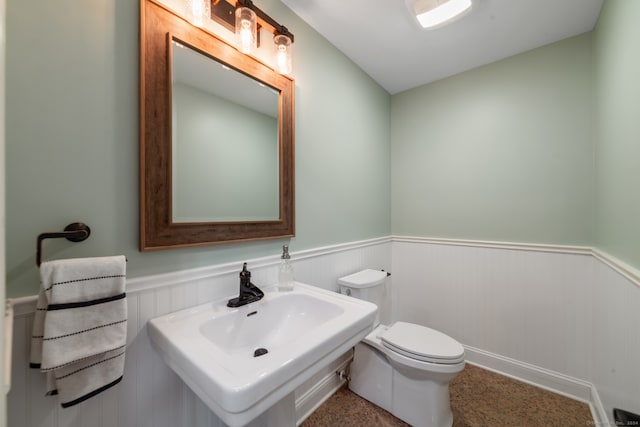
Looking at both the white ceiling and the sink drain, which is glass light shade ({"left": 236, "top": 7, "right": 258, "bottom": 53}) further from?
the sink drain

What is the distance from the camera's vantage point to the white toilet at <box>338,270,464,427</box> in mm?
1334

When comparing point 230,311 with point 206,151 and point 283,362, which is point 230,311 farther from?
point 206,151

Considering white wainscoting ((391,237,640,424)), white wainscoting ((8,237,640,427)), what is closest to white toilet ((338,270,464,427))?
white wainscoting ((8,237,640,427))

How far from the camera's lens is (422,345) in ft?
4.63

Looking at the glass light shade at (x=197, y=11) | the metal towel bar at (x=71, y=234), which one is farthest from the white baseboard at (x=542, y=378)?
the glass light shade at (x=197, y=11)

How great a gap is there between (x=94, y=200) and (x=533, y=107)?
8.38 feet

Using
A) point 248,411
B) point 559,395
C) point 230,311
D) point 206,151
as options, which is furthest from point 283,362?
point 559,395

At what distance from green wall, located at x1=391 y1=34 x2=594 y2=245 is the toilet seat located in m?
0.94

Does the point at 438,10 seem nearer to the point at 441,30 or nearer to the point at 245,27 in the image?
the point at 441,30

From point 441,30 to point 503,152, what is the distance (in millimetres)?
979

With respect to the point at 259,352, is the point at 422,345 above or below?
below

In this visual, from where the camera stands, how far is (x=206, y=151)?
1.09 metres

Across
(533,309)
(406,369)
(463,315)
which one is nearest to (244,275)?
(406,369)

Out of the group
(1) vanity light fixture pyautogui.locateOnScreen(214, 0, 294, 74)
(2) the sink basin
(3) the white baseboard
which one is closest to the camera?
(2) the sink basin
